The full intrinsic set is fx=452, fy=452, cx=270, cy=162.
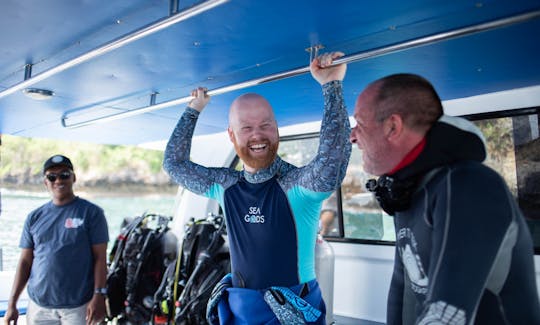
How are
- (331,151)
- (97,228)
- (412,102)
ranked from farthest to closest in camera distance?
1. (97,228)
2. (331,151)
3. (412,102)

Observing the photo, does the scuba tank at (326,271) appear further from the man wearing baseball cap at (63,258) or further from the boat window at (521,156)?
the man wearing baseball cap at (63,258)

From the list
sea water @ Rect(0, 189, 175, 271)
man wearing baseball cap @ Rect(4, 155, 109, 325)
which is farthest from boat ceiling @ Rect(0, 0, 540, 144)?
sea water @ Rect(0, 189, 175, 271)

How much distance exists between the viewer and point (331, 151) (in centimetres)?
168

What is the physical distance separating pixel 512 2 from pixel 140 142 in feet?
16.4

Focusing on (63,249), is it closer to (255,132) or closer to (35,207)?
(35,207)

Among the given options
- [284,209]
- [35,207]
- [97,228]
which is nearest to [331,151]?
[284,209]

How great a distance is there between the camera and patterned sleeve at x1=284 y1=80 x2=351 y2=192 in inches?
65.9

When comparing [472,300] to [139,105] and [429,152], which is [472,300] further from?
[139,105]

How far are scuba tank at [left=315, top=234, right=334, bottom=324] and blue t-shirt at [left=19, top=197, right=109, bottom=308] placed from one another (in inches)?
68.2

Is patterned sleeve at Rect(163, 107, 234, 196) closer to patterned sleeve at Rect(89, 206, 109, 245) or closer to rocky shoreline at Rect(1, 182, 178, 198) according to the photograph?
patterned sleeve at Rect(89, 206, 109, 245)

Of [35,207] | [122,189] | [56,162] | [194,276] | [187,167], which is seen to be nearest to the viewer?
[187,167]

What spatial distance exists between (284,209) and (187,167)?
0.61 m

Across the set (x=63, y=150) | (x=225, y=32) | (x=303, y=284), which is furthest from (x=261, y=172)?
(x=63, y=150)

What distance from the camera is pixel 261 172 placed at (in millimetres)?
1932
